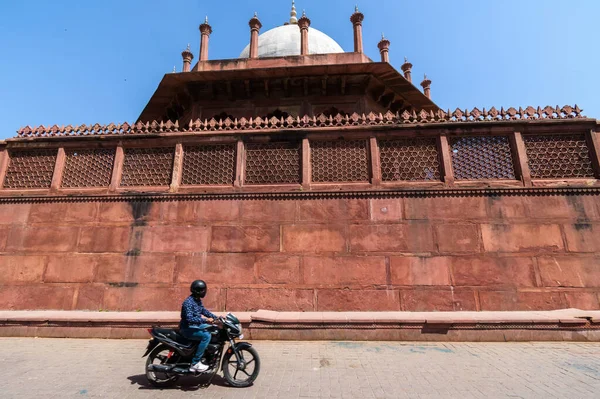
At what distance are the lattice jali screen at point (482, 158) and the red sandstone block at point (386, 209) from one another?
56.2 inches

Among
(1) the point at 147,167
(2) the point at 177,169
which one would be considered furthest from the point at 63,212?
(2) the point at 177,169

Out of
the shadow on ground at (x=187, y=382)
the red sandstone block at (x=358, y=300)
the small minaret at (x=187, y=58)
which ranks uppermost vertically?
the small minaret at (x=187, y=58)

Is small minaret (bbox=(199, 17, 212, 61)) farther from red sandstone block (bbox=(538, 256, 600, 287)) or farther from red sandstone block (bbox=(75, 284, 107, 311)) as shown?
red sandstone block (bbox=(538, 256, 600, 287))

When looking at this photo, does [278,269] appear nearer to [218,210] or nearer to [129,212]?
[218,210]

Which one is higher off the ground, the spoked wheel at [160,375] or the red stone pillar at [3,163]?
the red stone pillar at [3,163]

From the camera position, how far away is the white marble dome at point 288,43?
14688 mm

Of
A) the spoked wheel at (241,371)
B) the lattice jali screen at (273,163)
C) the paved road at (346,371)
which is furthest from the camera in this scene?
the lattice jali screen at (273,163)

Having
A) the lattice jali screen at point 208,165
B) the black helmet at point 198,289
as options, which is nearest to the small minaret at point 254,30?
the lattice jali screen at point 208,165

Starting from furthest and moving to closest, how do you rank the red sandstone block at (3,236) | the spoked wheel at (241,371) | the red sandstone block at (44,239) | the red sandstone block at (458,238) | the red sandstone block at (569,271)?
1. the red sandstone block at (3,236)
2. the red sandstone block at (44,239)
3. the red sandstone block at (458,238)
4. the red sandstone block at (569,271)
5. the spoked wheel at (241,371)

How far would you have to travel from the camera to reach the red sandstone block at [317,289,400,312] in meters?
6.23

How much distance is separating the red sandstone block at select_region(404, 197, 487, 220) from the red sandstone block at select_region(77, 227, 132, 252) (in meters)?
5.85

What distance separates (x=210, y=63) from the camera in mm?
11227

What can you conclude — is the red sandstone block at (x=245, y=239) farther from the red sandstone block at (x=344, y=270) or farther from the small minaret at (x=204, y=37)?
the small minaret at (x=204, y=37)

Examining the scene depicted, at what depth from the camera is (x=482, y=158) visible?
7000mm
